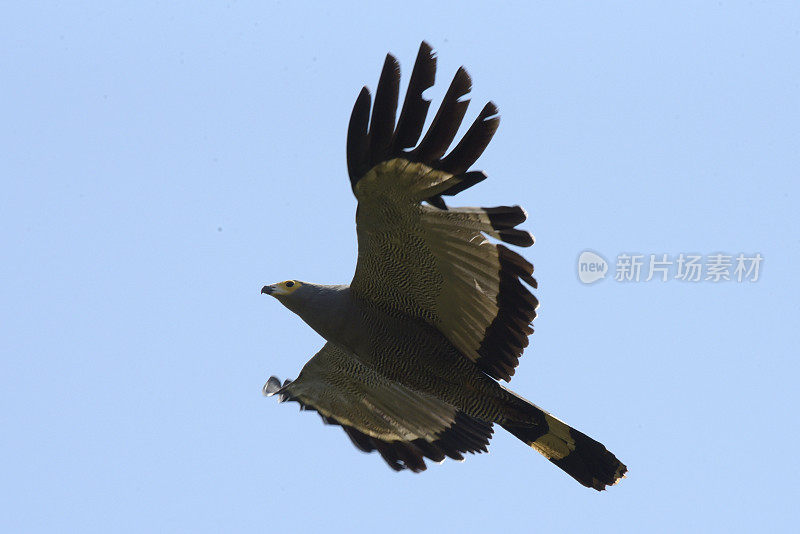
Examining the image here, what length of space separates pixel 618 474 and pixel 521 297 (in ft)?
7.44

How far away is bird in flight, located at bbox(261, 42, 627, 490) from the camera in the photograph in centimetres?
797

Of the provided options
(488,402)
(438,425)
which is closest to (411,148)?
(488,402)

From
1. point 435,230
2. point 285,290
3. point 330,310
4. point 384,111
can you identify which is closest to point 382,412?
point 330,310

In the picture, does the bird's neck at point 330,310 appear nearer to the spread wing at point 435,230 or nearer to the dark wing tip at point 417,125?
the spread wing at point 435,230

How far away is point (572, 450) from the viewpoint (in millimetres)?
9789

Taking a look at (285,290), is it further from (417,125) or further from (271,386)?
(417,125)

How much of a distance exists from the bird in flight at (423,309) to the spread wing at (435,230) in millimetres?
12

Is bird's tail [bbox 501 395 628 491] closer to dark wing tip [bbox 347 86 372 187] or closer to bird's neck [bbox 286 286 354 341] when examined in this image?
bird's neck [bbox 286 286 354 341]

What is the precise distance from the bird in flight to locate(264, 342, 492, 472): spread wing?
14 millimetres

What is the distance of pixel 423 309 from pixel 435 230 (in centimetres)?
105

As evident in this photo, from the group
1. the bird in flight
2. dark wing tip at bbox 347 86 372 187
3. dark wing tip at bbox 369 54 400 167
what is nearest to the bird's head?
the bird in flight

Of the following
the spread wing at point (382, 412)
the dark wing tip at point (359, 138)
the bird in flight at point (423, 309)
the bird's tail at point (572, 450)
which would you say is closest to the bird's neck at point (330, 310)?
the bird in flight at point (423, 309)

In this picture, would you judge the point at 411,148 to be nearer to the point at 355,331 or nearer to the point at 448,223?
the point at 448,223

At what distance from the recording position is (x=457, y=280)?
8.95 meters
